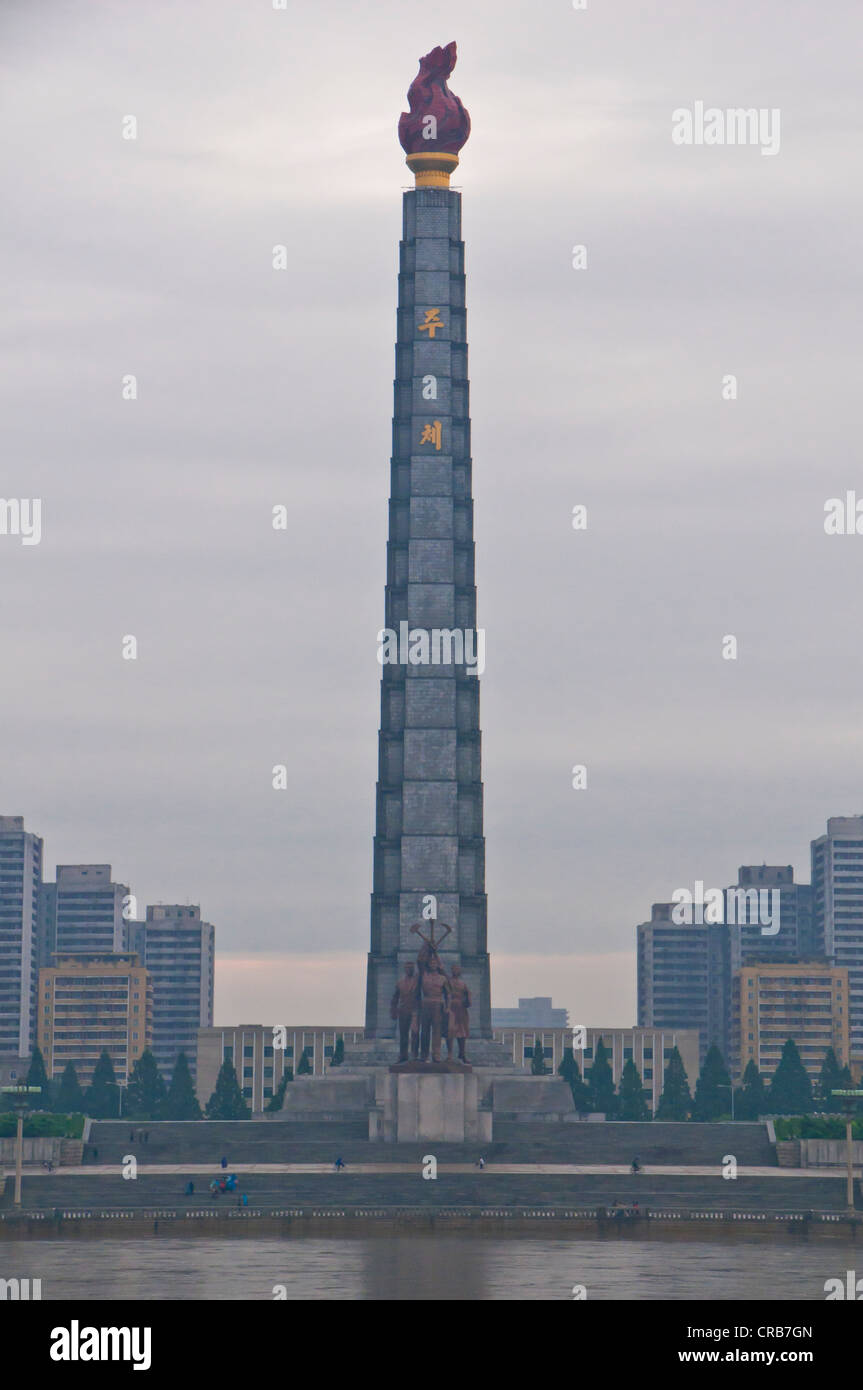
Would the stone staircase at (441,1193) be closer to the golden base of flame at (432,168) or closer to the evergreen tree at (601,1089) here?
the evergreen tree at (601,1089)

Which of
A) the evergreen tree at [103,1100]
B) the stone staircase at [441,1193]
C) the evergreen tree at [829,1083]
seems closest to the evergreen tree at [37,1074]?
the evergreen tree at [103,1100]

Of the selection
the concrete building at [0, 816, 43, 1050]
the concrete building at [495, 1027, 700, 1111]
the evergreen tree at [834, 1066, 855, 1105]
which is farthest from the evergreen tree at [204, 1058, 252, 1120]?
the concrete building at [0, 816, 43, 1050]

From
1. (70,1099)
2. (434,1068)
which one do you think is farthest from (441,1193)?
(70,1099)

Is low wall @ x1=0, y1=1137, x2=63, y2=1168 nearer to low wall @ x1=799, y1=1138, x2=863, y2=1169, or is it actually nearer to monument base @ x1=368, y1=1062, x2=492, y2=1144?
monument base @ x1=368, y1=1062, x2=492, y2=1144
